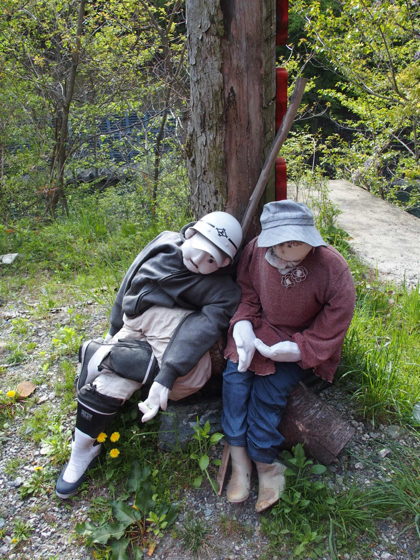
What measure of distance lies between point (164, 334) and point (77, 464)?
81cm

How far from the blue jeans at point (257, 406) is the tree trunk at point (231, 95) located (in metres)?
0.92

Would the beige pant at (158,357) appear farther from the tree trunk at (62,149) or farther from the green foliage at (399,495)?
the tree trunk at (62,149)

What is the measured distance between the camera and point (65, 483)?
217 cm

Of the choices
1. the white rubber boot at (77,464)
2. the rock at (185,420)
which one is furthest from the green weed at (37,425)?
the rock at (185,420)

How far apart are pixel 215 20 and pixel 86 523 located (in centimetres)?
250

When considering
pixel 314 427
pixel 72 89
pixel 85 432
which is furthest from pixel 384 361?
pixel 72 89

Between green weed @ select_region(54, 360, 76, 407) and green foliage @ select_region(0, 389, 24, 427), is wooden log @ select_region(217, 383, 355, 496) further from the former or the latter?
green foliage @ select_region(0, 389, 24, 427)

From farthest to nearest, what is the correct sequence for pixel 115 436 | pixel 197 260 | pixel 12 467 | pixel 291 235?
pixel 12 467, pixel 115 436, pixel 197 260, pixel 291 235

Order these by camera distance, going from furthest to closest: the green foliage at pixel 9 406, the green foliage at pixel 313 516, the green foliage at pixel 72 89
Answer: the green foliage at pixel 72 89 → the green foliage at pixel 9 406 → the green foliage at pixel 313 516

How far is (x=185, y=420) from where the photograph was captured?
235cm

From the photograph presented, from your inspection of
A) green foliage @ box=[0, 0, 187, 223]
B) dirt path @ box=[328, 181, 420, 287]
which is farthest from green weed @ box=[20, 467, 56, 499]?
green foliage @ box=[0, 0, 187, 223]

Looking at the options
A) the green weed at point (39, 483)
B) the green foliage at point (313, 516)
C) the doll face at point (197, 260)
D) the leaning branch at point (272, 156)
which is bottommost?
the green weed at point (39, 483)

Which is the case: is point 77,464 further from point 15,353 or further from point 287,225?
point 287,225

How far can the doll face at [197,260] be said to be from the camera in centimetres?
210
